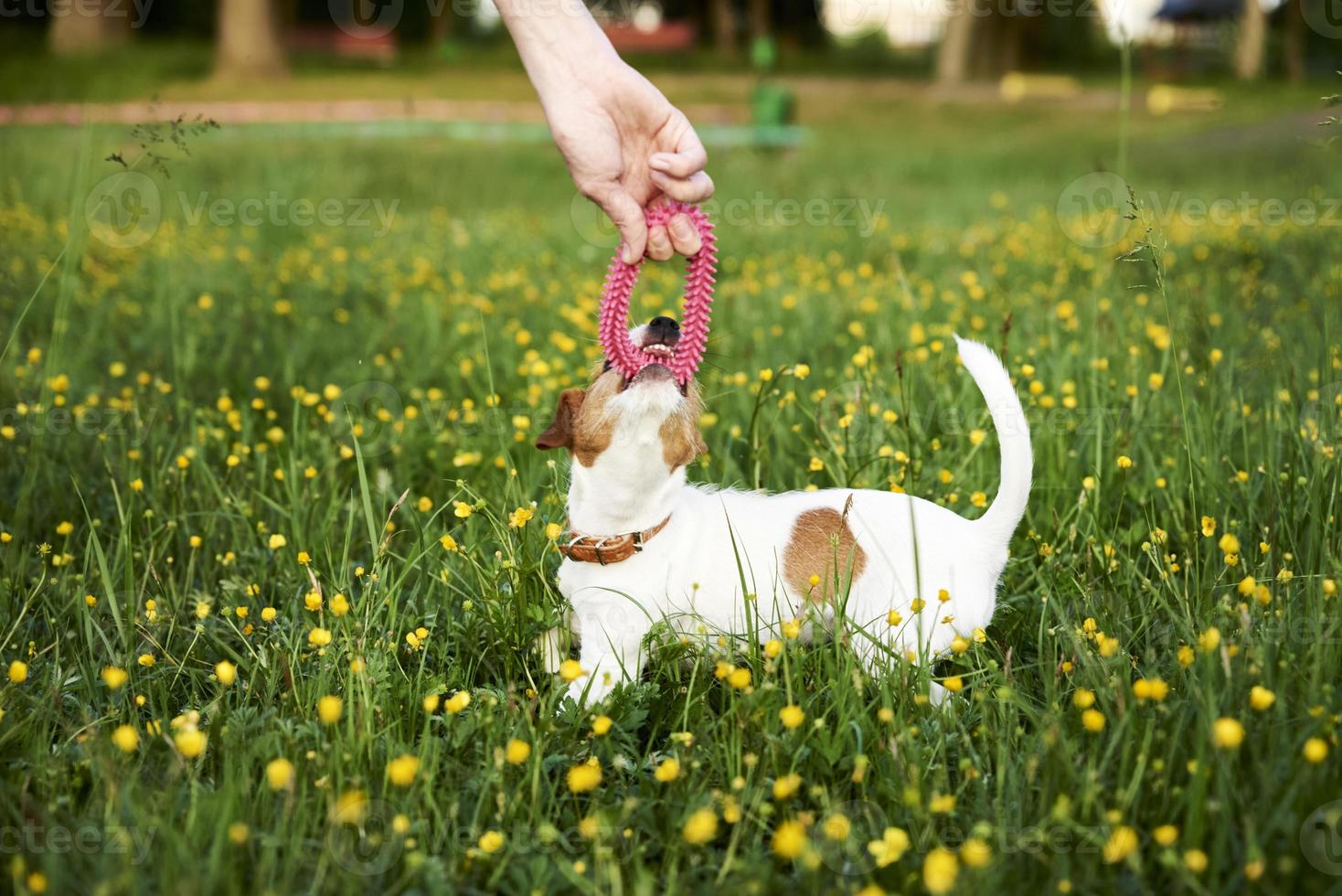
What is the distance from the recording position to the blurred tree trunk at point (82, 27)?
2367cm

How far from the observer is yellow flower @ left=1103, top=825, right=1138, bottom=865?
1664mm

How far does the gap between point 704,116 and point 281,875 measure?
61.4 ft

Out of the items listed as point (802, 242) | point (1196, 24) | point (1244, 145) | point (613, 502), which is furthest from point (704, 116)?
point (1196, 24)

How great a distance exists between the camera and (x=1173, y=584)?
245cm

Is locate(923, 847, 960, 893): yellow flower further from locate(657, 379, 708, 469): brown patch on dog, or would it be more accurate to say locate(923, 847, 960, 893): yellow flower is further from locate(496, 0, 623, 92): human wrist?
locate(496, 0, 623, 92): human wrist

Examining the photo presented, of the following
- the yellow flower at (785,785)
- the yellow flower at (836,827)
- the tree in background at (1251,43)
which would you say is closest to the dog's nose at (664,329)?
the yellow flower at (785,785)

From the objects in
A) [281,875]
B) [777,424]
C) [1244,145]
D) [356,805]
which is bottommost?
[281,875]

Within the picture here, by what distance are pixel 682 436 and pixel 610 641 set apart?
1.58ft

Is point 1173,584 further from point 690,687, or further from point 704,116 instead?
point 704,116

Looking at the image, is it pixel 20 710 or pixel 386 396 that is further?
pixel 386 396

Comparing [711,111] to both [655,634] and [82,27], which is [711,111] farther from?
[655,634]

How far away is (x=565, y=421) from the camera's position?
2.58 meters

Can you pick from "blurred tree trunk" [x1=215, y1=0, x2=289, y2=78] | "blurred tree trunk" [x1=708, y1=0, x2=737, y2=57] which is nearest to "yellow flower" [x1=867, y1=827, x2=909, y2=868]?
"blurred tree trunk" [x1=215, y1=0, x2=289, y2=78]

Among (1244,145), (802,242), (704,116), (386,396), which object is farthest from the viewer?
(704,116)
